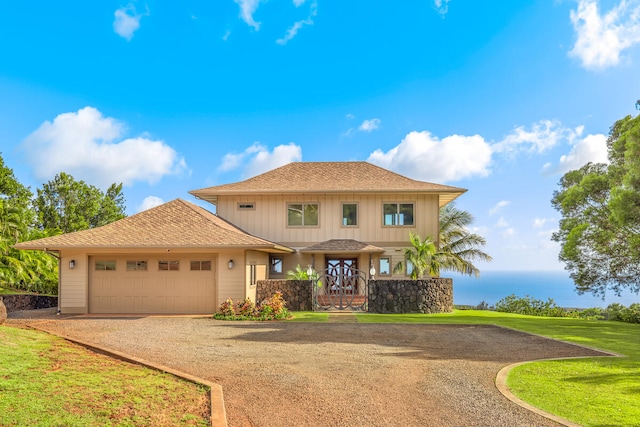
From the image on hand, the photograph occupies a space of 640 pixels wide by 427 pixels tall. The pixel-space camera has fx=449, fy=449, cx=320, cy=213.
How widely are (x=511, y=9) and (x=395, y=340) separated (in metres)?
13.4

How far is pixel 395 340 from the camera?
Result: 11.4 meters

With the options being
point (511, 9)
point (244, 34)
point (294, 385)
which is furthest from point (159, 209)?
point (511, 9)

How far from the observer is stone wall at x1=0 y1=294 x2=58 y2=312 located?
2039cm

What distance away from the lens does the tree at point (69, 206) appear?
3603 cm

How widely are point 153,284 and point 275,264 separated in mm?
6482

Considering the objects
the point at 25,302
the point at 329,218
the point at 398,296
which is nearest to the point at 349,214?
the point at 329,218

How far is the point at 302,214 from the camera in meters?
22.7

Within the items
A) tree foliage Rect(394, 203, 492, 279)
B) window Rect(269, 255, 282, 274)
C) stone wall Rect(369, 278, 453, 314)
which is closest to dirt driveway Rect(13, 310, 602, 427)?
stone wall Rect(369, 278, 453, 314)

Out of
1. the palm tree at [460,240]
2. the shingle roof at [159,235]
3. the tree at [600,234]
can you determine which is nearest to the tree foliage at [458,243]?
the palm tree at [460,240]

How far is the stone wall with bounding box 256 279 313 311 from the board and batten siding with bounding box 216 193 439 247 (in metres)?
3.85

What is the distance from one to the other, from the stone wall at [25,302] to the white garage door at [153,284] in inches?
216

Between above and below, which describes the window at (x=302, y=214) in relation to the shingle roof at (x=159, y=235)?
above

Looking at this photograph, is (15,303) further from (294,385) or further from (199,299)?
(294,385)

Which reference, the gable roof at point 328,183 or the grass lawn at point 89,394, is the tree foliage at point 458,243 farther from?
Answer: the grass lawn at point 89,394
